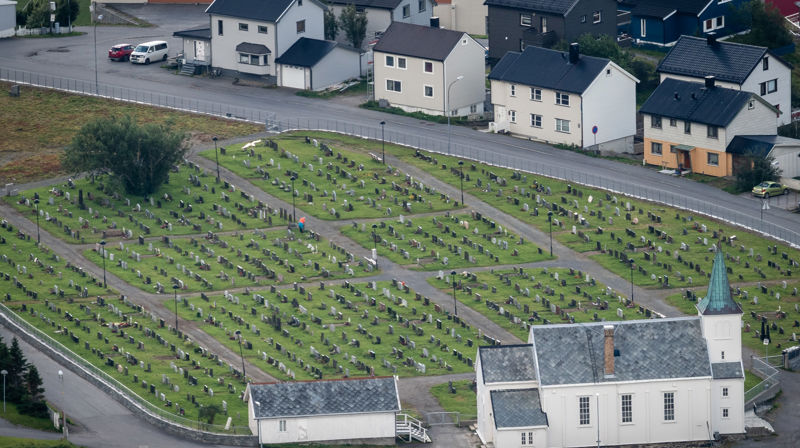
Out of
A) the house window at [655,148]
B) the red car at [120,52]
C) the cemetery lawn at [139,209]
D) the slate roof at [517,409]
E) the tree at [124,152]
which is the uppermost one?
the red car at [120,52]

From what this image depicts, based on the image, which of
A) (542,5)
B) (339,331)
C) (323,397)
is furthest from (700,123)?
(323,397)

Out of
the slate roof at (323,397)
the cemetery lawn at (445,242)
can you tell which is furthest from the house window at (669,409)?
the cemetery lawn at (445,242)

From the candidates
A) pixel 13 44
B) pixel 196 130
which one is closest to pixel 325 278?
pixel 196 130

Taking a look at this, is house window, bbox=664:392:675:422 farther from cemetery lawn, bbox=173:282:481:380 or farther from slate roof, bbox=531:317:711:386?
cemetery lawn, bbox=173:282:481:380

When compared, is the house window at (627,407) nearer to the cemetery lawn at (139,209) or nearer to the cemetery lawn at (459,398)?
the cemetery lawn at (459,398)

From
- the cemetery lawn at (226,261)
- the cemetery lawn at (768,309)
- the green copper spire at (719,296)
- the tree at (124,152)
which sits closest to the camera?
the green copper spire at (719,296)

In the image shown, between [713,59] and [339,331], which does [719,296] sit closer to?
[339,331]
